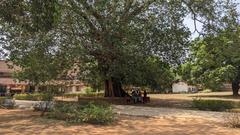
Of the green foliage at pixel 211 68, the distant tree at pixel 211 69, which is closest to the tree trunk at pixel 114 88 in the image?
the green foliage at pixel 211 68

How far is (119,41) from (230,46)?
287 inches

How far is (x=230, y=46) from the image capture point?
2402cm

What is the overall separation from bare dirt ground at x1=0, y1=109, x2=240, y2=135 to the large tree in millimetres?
7286

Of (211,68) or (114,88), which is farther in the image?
(211,68)

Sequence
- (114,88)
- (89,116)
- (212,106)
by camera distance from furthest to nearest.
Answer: (114,88), (212,106), (89,116)

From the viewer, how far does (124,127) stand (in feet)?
45.8

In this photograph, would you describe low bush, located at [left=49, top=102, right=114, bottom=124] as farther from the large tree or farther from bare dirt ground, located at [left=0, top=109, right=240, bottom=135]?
the large tree

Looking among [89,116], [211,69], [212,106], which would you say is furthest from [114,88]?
[211,69]

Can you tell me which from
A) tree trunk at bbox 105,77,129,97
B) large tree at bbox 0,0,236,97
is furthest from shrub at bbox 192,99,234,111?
tree trunk at bbox 105,77,129,97

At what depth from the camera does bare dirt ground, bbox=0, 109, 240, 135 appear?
1270cm

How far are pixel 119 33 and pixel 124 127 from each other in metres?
9.25

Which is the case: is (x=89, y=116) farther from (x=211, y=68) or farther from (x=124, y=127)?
(x=211, y=68)

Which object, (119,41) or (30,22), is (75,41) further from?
(30,22)

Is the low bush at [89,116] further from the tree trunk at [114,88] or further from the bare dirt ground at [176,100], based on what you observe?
the tree trunk at [114,88]
